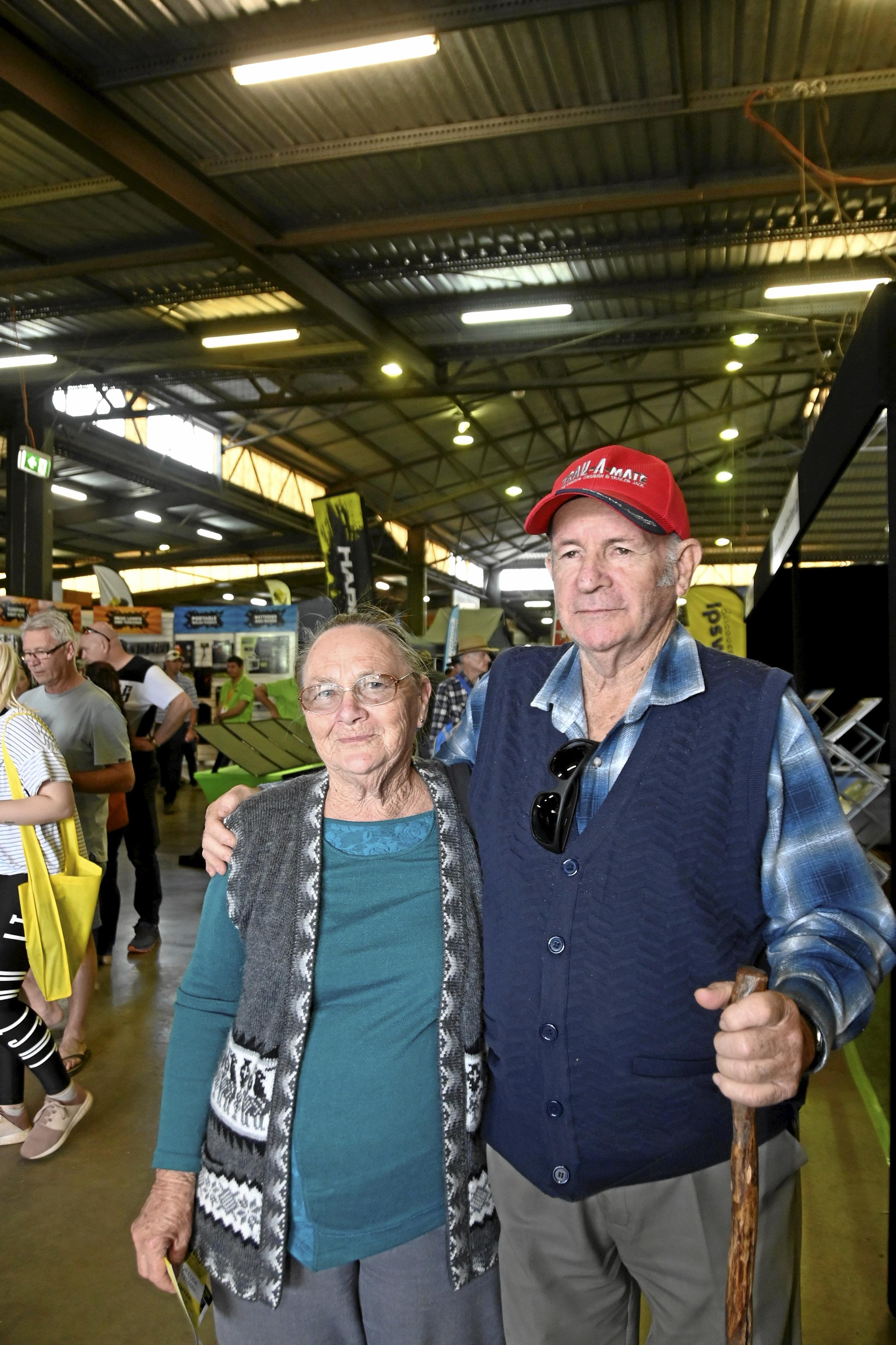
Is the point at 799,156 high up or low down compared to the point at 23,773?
up

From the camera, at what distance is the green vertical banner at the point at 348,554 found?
6965mm

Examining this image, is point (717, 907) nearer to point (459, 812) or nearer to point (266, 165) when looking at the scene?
point (459, 812)

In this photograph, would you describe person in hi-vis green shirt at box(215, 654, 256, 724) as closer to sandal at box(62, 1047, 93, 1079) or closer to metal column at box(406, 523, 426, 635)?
sandal at box(62, 1047, 93, 1079)

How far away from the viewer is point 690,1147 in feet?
4.22

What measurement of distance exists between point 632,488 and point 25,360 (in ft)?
33.7

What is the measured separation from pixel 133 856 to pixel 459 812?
13.9 feet

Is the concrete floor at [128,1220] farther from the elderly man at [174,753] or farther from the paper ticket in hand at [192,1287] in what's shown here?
the elderly man at [174,753]

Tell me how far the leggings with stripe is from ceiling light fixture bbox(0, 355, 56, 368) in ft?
28.0

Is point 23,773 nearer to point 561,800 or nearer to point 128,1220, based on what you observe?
point 128,1220

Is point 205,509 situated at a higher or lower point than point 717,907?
higher

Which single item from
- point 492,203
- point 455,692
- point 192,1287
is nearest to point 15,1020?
point 192,1287

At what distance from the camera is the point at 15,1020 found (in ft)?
9.55

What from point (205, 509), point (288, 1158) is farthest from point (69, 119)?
point (205, 509)

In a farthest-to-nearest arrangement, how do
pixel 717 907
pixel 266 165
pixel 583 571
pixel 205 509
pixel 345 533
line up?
pixel 205 509 → pixel 345 533 → pixel 266 165 → pixel 583 571 → pixel 717 907
